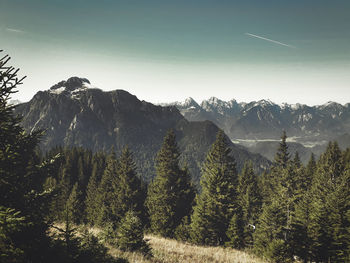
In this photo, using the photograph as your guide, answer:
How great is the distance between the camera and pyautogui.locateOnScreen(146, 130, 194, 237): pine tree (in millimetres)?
34688

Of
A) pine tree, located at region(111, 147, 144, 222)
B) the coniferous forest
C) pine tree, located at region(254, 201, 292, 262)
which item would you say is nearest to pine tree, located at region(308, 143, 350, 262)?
the coniferous forest

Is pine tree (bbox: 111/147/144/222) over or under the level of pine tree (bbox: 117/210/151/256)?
under

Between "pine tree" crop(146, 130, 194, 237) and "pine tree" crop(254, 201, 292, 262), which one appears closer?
"pine tree" crop(254, 201, 292, 262)

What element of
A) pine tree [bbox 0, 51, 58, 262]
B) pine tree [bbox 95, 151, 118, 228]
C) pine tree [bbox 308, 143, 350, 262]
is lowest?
pine tree [bbox 95, 151, 118, 228]

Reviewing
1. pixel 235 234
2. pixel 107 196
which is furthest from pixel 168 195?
pixel 107 196

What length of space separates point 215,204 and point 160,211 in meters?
9.47

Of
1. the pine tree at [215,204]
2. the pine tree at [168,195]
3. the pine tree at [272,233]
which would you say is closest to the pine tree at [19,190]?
the pine tree at [272,233]

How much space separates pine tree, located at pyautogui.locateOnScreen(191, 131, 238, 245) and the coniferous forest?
135 millimetres

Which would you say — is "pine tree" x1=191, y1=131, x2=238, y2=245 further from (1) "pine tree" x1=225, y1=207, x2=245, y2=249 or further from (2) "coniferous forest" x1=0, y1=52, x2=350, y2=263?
(1) "pine tree" x1=225, y1=207, x2=245, y2=249

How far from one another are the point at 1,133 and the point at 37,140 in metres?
1.47

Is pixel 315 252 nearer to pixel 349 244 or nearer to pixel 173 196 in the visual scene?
pixel 349 244

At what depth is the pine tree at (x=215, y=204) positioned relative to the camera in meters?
30.0

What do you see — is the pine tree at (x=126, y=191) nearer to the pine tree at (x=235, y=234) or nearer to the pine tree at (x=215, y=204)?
the pine tree at (x=215, y=204)

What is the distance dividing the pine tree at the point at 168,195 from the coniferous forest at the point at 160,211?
15 centimetres
